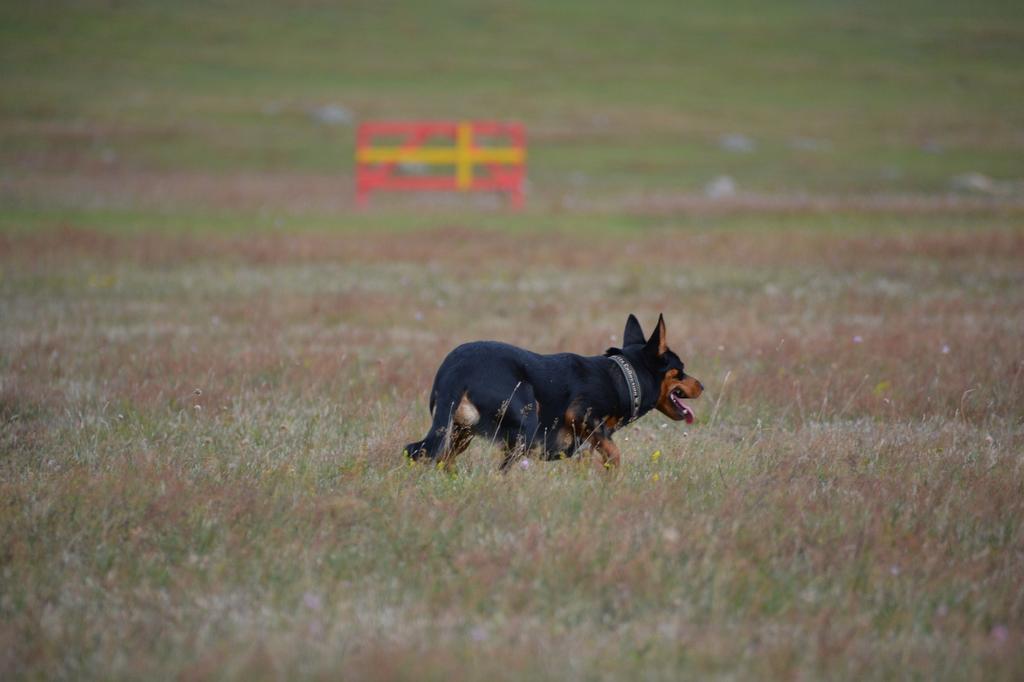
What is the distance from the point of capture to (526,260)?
60.7ft

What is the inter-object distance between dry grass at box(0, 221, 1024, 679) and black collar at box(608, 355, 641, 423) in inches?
14.8

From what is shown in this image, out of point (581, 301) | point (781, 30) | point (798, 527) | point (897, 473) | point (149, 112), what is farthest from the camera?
point (781, 30)

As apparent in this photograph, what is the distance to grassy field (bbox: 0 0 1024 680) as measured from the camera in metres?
4.49

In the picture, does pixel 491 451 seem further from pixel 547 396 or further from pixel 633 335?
pixel 633 335

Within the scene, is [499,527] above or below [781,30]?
below

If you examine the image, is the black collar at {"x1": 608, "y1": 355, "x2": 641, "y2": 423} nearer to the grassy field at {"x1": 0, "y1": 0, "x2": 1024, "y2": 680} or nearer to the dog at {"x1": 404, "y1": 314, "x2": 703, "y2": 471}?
the dog at {"x1": 404, "y1": 314, "x2": 703, "y2": 471}

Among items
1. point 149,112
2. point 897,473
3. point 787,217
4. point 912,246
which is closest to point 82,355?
point 897,473

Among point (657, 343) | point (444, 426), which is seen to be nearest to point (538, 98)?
point (657, 343)

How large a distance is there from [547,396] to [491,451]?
3.26ft

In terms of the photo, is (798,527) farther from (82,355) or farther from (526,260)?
(526,260)

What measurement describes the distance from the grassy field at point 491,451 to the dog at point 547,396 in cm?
24

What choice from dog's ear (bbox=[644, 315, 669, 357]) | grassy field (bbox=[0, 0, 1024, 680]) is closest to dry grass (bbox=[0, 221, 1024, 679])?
grassy field (bbox=[0, 0, 1024, 680])

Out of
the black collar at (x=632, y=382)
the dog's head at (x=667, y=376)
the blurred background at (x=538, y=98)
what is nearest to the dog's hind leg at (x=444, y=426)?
the black collar at (x=632, y=382)

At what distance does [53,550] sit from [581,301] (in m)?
9.69
